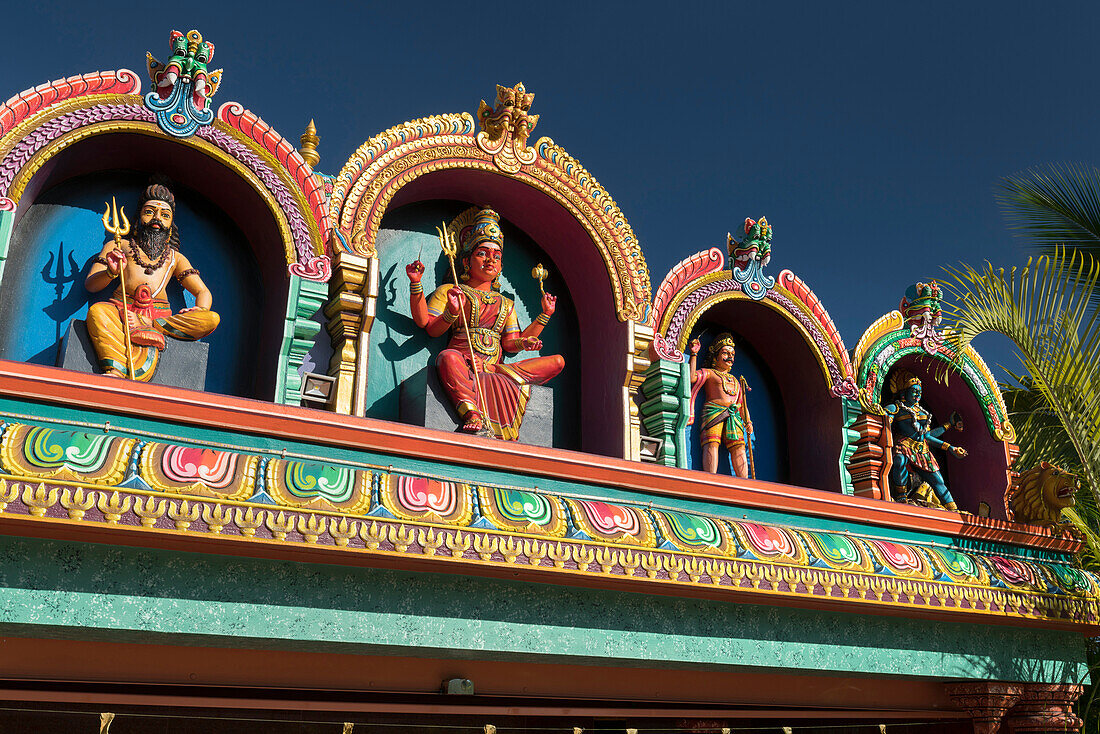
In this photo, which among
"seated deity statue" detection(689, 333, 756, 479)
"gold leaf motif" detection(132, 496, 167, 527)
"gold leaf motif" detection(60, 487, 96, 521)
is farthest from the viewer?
"seated deity statue" detection(689, 333, 756, 479)

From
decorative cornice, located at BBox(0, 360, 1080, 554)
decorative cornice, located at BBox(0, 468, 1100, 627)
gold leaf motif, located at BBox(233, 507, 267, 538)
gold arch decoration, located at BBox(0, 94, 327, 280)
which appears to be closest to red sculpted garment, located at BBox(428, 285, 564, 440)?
decorative cornice, located at BBox(0, 360, 1080, 554)

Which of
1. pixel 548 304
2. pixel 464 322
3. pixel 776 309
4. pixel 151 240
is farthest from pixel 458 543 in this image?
pixel 776 309

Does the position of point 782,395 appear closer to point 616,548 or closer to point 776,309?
point 776,309

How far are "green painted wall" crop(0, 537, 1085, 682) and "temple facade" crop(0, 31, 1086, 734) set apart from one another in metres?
0.02

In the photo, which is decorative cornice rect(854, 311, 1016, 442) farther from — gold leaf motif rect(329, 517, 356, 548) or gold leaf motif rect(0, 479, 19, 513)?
gold leaf motif rect(0, 479, 19, 513)

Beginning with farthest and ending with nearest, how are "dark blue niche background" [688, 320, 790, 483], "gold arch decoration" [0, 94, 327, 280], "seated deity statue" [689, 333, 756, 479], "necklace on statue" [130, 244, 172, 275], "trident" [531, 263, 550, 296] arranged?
1. "dark blue niche background" [688, 320, 790, 483]
2. "seated deity statue" [689, 333, 756, 479]
3. "trident" [531, 263, 550, 296]
4. "necklace on statue" [130, 244, 172, 275]
5. "gold arch decoration" [0, 94, 327, 280]

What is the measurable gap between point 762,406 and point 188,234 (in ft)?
17.2

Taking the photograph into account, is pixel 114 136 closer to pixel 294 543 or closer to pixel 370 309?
pixel 370 309

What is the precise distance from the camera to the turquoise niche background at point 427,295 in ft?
25.5

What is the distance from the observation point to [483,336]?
7863 mm

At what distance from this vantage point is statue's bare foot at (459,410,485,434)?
23.5 feet

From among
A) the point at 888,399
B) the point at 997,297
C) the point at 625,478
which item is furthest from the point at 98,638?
the point at 888,399

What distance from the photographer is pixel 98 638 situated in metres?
5.10

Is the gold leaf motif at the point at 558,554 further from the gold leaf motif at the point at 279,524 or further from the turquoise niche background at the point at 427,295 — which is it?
the turquoise niche background at the point at 427,295
